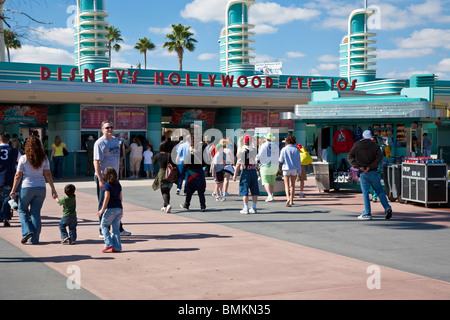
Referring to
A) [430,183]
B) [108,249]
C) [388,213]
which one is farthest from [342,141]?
[108,249]

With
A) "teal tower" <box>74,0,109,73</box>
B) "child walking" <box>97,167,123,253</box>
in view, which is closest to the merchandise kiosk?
"child walking" <box>97,167,123,253</box>

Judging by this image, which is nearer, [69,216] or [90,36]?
[69,216]

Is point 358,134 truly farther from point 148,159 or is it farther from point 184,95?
point 148,159

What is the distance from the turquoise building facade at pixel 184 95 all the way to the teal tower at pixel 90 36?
53 mm

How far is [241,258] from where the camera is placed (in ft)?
27.8

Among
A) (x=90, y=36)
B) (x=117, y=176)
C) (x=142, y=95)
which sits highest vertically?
(x=90, y=36)

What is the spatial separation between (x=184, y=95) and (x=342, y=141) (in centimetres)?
897

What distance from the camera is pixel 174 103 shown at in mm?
26516

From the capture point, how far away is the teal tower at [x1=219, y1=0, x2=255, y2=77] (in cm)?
3488

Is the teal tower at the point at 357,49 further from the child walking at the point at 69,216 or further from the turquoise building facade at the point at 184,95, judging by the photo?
the child walking at the point at 69,216

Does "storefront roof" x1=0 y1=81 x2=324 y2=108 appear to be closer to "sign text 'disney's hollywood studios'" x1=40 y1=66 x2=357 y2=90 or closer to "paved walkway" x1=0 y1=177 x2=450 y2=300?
"sign text 'disney's hollywood studios'" x1=40 y1=66 x2=357 y2=90

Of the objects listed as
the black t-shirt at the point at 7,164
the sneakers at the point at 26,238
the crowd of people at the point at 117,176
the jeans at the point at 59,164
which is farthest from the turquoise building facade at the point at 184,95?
the sneakers at the point at 26,238

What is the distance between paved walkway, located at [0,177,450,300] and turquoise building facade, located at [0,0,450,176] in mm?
5110

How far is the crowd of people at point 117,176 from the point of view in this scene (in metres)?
9.25
